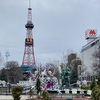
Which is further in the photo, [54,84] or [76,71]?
[76,71]

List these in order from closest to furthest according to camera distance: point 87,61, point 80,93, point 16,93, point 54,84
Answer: point 16,93
point 80,93
point 54,84
point 87,61

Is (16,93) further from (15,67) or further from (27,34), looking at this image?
(27,34)

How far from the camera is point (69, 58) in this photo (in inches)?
4628

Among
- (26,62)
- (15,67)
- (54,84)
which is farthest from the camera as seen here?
(26,62)

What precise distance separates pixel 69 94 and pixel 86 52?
9439 cm

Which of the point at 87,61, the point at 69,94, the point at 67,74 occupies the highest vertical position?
the point at 87,61

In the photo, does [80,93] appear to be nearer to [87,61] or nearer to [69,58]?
[69,58]

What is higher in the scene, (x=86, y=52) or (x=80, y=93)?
(x=86, y=52)

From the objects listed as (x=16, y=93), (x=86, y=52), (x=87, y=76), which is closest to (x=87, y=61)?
(x=86, y=52)

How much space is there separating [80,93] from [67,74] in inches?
306

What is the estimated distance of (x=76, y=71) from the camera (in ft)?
357

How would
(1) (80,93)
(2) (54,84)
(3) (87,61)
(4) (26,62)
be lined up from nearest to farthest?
1. (1) (80,93)
2. (2) (54,84)
3. (3) (87,61)
4. (4) (26,62)

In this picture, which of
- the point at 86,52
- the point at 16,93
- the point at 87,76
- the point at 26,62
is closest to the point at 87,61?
the point at 86,52

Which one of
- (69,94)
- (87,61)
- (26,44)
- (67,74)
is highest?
(26,44)
